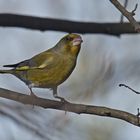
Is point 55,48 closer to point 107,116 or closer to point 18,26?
point 18,26

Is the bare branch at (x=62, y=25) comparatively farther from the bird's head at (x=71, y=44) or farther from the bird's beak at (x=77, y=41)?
the bird's beak at (x=77, y=41)

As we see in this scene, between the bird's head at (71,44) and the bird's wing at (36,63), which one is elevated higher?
the bird's head at (71,44)

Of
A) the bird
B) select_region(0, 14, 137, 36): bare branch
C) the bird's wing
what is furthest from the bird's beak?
select_region(0, 14, 137, 36): bare branch

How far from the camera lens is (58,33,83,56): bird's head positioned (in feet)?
7.84

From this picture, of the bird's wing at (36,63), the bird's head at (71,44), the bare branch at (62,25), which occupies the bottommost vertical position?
the bare branch at (62,25)

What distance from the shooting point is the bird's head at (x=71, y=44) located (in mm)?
2391

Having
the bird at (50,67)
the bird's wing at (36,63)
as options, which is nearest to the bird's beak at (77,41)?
the bird at (50,67)

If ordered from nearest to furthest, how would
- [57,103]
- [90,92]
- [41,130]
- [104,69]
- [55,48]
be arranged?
1. [41,130]
2. [90,92]
3. [104,69]
4. [57,103]
5. [55,48]

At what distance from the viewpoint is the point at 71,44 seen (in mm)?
2438

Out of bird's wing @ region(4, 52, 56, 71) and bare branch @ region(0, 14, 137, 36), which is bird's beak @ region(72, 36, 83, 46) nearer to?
Answer: bird's wing @ region(4, 52, 56, 71)

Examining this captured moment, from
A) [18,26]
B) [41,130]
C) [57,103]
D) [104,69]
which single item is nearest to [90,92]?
[104,69]

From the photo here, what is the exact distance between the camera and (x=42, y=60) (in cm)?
241

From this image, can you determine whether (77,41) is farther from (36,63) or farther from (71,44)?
(36,63)

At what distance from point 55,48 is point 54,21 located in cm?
64
